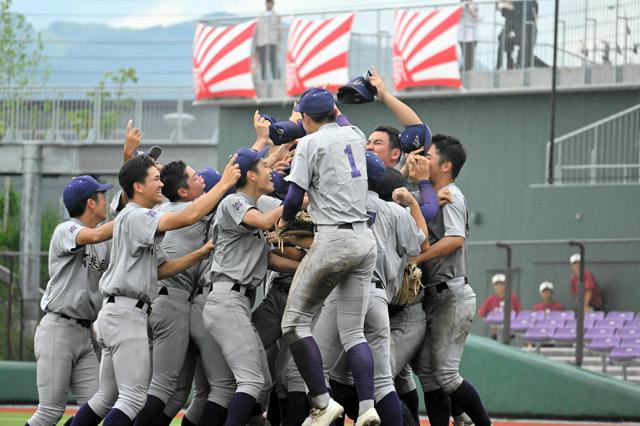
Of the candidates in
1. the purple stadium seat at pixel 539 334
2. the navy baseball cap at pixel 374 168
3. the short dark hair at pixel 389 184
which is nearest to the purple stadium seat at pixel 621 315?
the purple stadium seat at pixel 539 334

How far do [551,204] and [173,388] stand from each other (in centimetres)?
1300

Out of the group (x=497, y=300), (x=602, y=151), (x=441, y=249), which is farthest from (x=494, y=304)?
(x=602, y=151)

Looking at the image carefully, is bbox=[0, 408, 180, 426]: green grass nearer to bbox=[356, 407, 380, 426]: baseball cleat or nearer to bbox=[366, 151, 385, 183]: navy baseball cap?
bbox=[366, 151, 385, 183]: navy baseball cap

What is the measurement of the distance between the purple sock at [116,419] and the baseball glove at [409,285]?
84.2 inches

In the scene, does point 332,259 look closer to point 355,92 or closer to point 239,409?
point 239,409

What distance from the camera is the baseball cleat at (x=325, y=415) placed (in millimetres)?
8422

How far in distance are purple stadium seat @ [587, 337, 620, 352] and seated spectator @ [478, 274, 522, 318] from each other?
1077mm

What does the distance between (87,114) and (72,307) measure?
73.7 feet

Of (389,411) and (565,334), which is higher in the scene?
(389,411)

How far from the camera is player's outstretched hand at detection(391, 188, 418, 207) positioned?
9266mm

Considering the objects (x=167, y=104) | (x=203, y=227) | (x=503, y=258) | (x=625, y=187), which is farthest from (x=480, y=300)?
(x=167, y=104)

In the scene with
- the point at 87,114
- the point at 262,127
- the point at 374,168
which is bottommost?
the point at 374,168

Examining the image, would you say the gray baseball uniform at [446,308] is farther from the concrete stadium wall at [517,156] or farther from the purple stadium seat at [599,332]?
the concrete stadium wall at [517,156]

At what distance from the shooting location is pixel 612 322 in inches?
614
